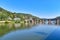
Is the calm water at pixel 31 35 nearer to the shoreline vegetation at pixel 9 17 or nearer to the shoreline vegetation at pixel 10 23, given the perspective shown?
the shoreline vegetation at pixel 10 23

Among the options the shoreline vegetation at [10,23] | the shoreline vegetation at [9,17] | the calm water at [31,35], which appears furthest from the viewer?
the shoreline vegetation at [9,17]

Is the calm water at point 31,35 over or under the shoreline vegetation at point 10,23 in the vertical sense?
under

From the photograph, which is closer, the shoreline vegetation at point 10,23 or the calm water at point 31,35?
the calm water at point 31,35


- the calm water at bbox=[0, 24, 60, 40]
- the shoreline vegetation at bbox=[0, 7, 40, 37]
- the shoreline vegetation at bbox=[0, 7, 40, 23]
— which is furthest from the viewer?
the shoreline vegetation at bbox=[0, 7, 40, 23]

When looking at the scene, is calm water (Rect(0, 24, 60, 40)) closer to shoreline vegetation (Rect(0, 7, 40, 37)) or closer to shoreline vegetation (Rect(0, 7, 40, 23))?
shoreline vegetation (Rect(0, 7, 40, 37))

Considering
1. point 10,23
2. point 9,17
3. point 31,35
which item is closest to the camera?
point 31,35

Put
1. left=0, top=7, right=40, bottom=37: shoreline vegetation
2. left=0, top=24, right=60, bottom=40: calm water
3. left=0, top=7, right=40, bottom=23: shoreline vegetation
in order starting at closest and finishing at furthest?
left=0, top=24, right=60, bottom=40: calm water
left=0, top=7, right=40, bottom=37: shoreline vegetation
left=0, top=7, right=40, bottom=23: shoreline vegetation

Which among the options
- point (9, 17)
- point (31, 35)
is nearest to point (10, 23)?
point (9, 17)

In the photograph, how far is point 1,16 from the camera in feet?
217

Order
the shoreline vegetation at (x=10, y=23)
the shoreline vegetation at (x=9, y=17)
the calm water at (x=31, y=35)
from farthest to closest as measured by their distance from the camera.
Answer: the shoreline vegetation at (x=9, y=17)
the shoreline vegetation at (x=10, y=23)
the calm water at (x=31, y=35)

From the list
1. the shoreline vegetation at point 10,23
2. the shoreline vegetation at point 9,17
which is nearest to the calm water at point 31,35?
the shoreline vegetation at point 10,23

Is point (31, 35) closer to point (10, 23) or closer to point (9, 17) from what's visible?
point (10, 23)

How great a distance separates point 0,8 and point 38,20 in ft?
104

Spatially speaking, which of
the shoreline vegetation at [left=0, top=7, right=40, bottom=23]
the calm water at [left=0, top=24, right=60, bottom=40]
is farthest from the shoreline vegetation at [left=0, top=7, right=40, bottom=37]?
the calm water at [left=0, top=24, right=60, bottom=40]
